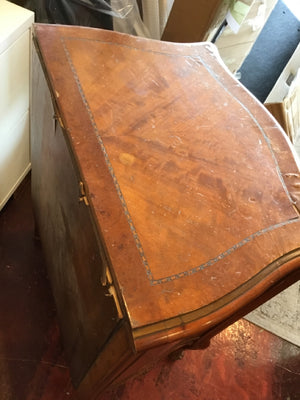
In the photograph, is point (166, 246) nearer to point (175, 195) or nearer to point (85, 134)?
point (175, 195)

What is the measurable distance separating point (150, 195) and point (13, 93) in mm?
675

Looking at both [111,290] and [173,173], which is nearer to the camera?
[111,290]

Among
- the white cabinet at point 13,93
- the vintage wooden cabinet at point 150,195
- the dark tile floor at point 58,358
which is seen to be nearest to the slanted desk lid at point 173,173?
the vintage wooden cabinet at point 150,195

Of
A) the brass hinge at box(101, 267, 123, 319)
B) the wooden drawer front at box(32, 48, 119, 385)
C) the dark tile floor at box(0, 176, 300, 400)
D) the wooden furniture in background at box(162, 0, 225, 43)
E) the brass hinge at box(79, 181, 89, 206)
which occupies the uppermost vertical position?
the wooden furniture in background at box(162, 0, 225, 43)

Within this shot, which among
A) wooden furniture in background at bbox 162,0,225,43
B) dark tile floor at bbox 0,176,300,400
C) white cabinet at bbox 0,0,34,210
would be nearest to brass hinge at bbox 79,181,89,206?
white cabinet at bbox 0,0,34,210

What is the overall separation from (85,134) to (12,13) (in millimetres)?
543

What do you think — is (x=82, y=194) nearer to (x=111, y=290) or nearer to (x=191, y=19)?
(x=111, y=290)

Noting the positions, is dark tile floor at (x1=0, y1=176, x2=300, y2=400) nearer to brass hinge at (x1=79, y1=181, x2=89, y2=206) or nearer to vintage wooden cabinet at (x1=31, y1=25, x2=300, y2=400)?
vintage wooden cabinet at (x1=31, y1=25, x2=300, y2=400)

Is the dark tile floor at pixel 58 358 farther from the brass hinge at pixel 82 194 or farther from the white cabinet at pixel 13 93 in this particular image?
the brass hinge at pixel 82 194

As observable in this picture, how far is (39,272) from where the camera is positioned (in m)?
1.42

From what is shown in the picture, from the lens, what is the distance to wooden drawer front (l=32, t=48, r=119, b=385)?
27.3 inches

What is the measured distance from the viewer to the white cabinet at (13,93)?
0.99 meters

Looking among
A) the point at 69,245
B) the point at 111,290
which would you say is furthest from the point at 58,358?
the point at 111,290

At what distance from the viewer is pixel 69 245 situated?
2.79 ft
